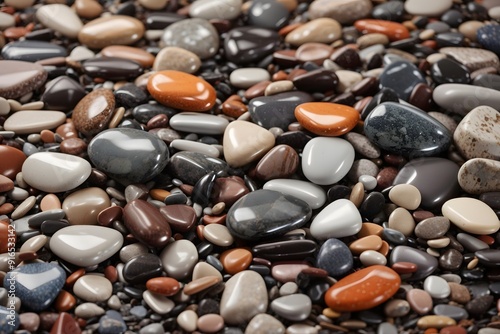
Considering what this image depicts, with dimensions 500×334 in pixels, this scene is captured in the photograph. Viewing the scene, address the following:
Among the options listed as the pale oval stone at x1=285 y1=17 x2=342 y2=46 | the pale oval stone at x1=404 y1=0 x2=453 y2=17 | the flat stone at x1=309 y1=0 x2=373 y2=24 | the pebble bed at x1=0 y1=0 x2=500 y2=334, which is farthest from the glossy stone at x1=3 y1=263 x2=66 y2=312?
the pale oval stone at x1=404 y1=0 x2=453 y2=17

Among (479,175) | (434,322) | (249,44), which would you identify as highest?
(249,44)

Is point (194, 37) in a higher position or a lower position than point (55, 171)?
higher

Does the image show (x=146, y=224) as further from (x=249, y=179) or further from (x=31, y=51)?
(x=31, y=51)

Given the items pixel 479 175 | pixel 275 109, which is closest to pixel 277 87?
pixel 275 109

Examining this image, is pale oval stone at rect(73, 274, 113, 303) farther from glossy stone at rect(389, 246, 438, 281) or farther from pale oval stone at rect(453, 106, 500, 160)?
pale oval stone at rect(453, 106, 500, 160)

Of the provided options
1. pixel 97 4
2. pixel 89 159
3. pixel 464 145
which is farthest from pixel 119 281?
pixel 97 4

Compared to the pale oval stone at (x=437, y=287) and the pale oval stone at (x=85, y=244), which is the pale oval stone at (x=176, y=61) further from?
the pale oval stone at (x=437, y=287)

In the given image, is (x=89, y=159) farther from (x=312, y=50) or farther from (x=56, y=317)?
(x=312, y=50)
